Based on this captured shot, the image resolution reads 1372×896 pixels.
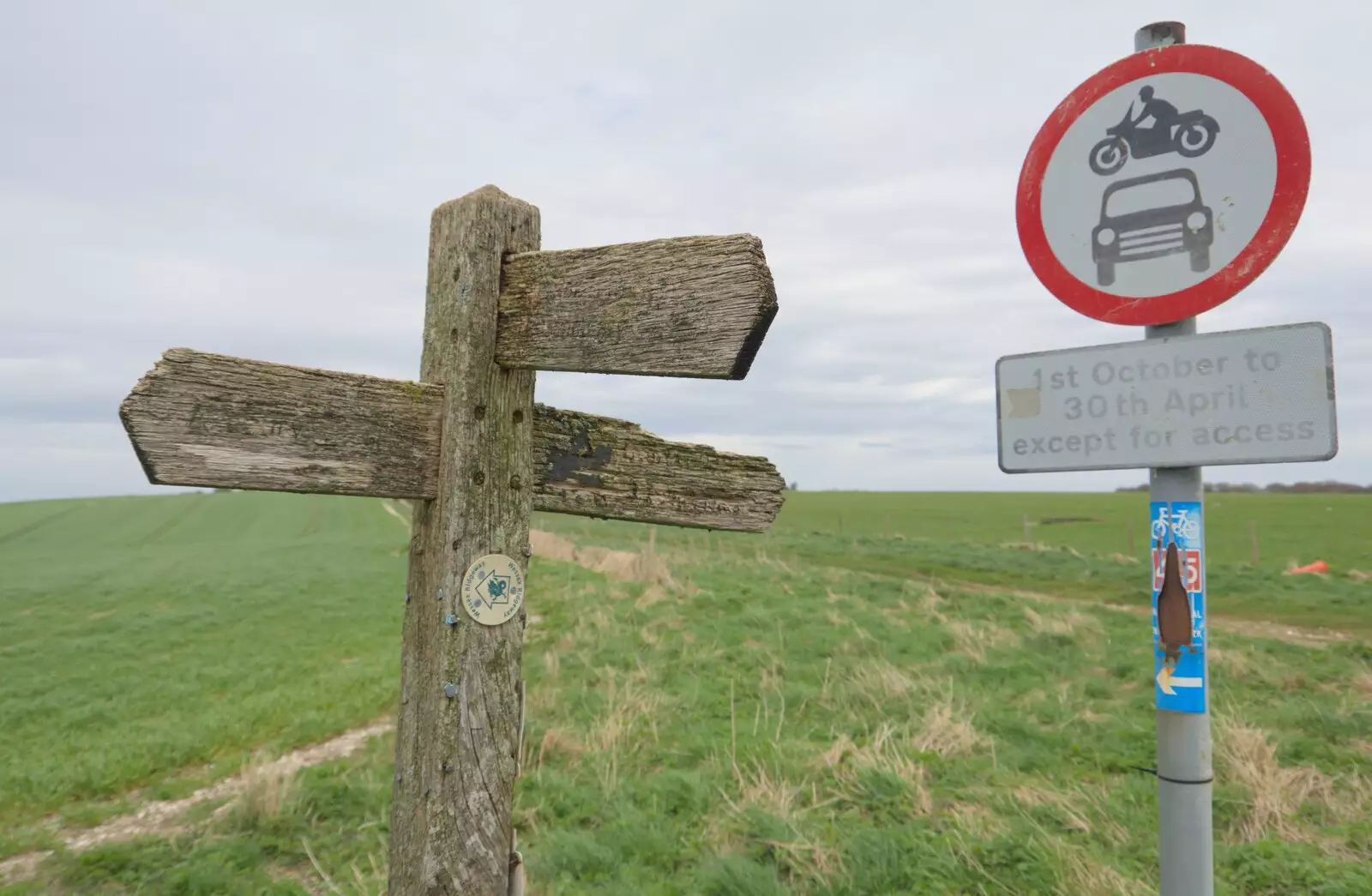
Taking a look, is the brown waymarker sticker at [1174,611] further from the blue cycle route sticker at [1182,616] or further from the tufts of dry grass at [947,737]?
the tufts of dry grass at [947,737]

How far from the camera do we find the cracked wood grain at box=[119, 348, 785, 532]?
67.1 inches

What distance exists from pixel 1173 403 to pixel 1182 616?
614 mm

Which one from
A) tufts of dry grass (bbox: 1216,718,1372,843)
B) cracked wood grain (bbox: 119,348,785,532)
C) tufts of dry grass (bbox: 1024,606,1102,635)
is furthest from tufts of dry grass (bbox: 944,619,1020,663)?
cracked wood grain (bbox: 119,348,785,532)

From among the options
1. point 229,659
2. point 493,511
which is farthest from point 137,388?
point 229,659

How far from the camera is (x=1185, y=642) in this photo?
7.60ft

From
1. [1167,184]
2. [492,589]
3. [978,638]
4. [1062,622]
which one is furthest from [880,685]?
[492,589]

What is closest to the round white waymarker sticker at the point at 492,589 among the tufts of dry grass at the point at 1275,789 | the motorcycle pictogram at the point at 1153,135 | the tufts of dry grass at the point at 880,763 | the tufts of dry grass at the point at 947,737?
the motorcycle pictogram at the point at 1153,135

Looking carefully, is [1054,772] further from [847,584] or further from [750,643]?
[847,584]

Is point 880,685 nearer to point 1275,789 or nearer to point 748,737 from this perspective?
point 748,737

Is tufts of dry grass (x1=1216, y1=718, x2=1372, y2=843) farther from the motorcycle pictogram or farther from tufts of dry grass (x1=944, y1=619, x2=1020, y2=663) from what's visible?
the motorcycle pictogram

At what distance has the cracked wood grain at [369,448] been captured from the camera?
5.59 feet

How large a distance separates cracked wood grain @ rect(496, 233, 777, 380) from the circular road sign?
1.39 meters

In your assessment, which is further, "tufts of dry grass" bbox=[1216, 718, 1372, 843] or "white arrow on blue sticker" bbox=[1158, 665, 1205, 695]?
"tufts of dry grass" bbox=[1216, 718, 1372, 843]

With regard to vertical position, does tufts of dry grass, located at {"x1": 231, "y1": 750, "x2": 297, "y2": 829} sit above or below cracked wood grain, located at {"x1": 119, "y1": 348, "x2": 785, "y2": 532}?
below
